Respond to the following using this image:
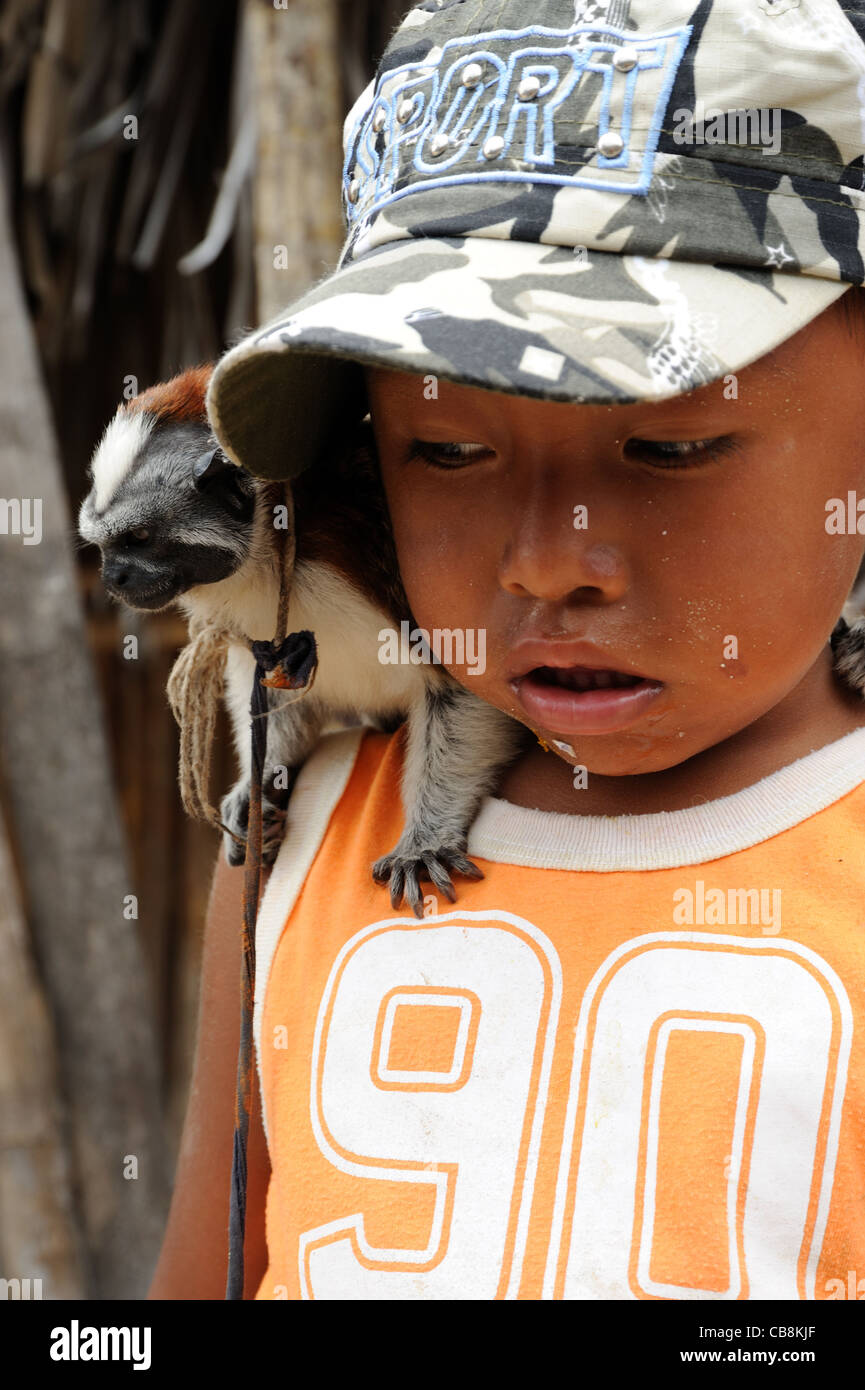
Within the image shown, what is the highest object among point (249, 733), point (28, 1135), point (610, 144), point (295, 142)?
point (295, 142)

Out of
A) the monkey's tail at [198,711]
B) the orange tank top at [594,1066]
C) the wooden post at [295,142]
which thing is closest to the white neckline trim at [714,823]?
the orange tank top at [594,1066]

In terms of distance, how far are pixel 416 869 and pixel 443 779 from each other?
19 cm

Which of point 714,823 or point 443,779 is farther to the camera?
point 443,779

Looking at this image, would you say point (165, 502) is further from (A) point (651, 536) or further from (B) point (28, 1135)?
(B) point (28, 1135)

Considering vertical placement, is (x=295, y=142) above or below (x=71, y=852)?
above

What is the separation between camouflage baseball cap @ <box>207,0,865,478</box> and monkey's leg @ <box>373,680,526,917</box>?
0.39m

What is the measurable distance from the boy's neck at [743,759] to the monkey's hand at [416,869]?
0.09m

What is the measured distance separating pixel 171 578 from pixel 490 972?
692mm

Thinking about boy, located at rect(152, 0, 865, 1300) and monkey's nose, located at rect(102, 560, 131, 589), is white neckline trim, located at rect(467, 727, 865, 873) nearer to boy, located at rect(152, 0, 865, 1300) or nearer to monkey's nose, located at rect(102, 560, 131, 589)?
boy, located at rect(152, 0, 865, 1300)

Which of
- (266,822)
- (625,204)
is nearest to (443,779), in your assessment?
(266,822)

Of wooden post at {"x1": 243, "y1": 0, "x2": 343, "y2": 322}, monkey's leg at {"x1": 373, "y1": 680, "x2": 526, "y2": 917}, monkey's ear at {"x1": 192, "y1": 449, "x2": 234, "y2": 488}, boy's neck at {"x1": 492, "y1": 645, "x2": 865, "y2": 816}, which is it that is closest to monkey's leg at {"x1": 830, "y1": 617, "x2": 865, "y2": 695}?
boy's neck at {"x1": 492, "y1": 645, "x2": 865, "y2": 816}

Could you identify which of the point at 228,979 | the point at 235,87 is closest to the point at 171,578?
the point at 228,979

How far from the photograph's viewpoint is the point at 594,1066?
2.92ft
